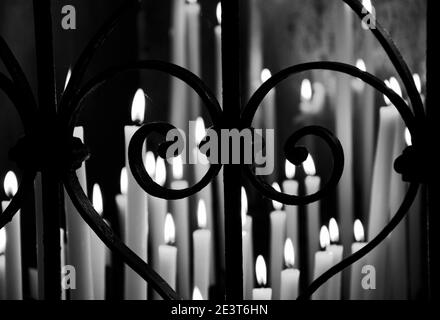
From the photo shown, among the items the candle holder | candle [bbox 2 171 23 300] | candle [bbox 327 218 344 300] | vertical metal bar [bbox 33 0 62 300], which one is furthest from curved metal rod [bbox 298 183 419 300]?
candle [bbox 2 171 23 300]

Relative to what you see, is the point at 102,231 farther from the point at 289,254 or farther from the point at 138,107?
the point at 289,254

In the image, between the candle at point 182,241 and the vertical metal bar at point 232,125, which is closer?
the vertical metal bar at point 232,125

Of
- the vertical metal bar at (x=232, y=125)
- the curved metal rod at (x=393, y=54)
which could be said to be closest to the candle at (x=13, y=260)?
the vertical metal bar at (x=232, y=125)

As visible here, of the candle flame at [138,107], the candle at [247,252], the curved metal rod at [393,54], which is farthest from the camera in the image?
the candle at [247,252]

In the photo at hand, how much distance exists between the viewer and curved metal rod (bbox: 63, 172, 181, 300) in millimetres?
A: 647

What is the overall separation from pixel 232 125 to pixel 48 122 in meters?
0.18

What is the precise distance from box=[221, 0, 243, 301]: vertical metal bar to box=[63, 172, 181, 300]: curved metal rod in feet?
0.22

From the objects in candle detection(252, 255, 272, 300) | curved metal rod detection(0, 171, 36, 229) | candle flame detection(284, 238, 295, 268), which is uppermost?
curved metal rod detection(0, 171, 36, 229)

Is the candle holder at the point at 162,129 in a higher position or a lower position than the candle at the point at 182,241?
higher

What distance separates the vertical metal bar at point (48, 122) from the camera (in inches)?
25.6

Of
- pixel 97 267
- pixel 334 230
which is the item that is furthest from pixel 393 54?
pixel 97 267

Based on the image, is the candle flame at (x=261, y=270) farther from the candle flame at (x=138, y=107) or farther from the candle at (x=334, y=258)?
the candle flame at (x=138, y=107)

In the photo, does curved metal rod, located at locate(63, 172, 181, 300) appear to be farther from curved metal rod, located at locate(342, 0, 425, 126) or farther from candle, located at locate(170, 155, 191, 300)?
candle, located at locate(170, 155, 191, 300)

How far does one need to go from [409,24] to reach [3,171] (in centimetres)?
95
